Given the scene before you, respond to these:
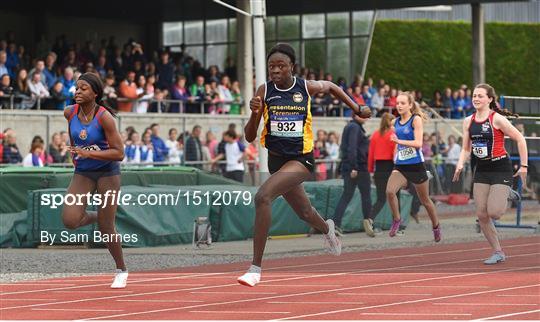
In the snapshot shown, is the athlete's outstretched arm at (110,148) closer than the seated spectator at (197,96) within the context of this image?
Yes

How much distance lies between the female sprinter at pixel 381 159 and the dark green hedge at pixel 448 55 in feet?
119

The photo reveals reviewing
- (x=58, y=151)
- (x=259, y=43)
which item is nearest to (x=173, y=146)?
(x=58, y=151)

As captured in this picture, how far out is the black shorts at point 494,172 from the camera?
14.2m

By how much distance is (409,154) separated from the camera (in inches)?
700

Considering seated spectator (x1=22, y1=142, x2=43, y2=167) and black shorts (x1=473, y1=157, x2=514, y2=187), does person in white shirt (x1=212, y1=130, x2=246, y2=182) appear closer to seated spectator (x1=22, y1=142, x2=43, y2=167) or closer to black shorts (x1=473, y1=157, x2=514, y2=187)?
seated spectator (x1=22, y1=142, x2=43, y2=167)

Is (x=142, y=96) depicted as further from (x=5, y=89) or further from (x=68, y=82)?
(x=5, y=89)

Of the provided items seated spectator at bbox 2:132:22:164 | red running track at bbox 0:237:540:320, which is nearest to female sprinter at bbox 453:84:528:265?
red running track at bbox 0:237:540:320

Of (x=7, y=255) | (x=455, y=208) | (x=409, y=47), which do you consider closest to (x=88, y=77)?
(x=7, y=255)

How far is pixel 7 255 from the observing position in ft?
57.4

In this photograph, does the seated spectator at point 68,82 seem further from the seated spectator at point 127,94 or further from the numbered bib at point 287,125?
the numbered bib at point 287,125

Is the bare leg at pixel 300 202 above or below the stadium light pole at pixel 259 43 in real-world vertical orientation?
below

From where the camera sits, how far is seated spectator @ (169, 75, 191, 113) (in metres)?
31.9

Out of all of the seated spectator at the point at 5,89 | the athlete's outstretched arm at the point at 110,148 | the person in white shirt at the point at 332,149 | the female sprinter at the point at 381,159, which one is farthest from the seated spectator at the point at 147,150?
the athlete's outstretched arm at the point at 110,148

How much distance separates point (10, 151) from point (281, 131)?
1305 cm
